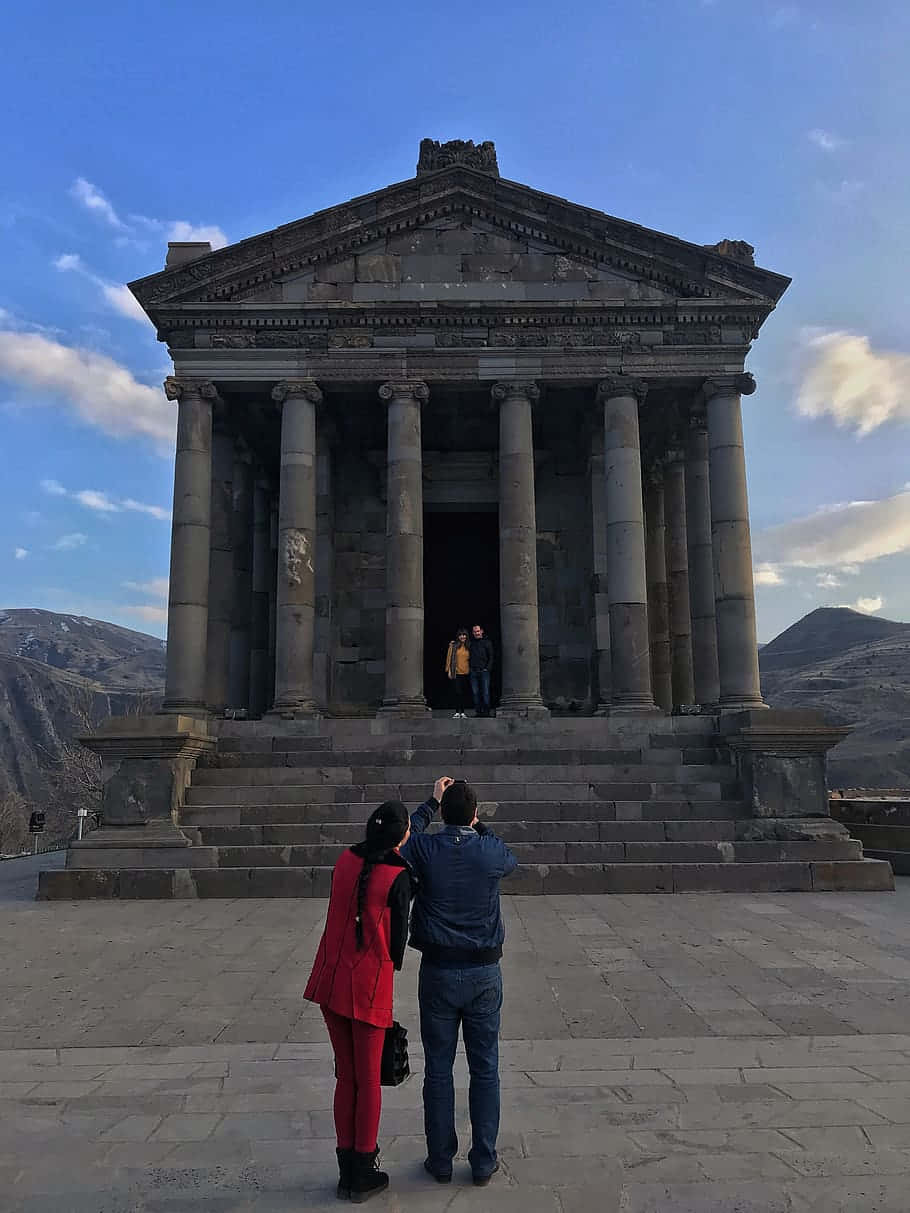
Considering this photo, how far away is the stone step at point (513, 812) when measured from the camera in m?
14.5

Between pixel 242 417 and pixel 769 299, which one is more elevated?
pixel 769 299

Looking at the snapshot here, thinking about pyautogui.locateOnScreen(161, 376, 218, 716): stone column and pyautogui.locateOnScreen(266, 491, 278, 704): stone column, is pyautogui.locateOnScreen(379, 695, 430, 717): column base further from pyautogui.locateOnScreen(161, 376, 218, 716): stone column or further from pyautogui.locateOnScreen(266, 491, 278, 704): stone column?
pyautogui.locateOnScreen(266, 491, 278, 704): stone column

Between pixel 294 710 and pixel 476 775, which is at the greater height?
pixel 294 710

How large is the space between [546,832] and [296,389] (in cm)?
1086

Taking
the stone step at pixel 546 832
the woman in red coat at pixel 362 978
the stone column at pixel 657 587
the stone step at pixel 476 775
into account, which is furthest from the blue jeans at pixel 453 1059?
the stone column at pixel 657 587

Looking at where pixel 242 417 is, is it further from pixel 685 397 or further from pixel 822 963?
pixel 822 963

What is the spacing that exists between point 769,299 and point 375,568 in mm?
11106

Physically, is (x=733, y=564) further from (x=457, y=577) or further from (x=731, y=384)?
(x=457, y=577)

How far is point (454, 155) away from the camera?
68.6 feet

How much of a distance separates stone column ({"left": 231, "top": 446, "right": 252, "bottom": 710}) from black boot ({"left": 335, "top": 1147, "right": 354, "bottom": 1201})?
1806cm

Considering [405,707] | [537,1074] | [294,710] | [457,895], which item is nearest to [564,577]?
[405,707]

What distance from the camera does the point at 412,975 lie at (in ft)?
28.2

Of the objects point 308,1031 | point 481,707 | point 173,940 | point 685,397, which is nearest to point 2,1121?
point 308,1031

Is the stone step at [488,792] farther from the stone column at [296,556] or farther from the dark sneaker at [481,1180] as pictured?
the dark sneaker at [481,1180]
